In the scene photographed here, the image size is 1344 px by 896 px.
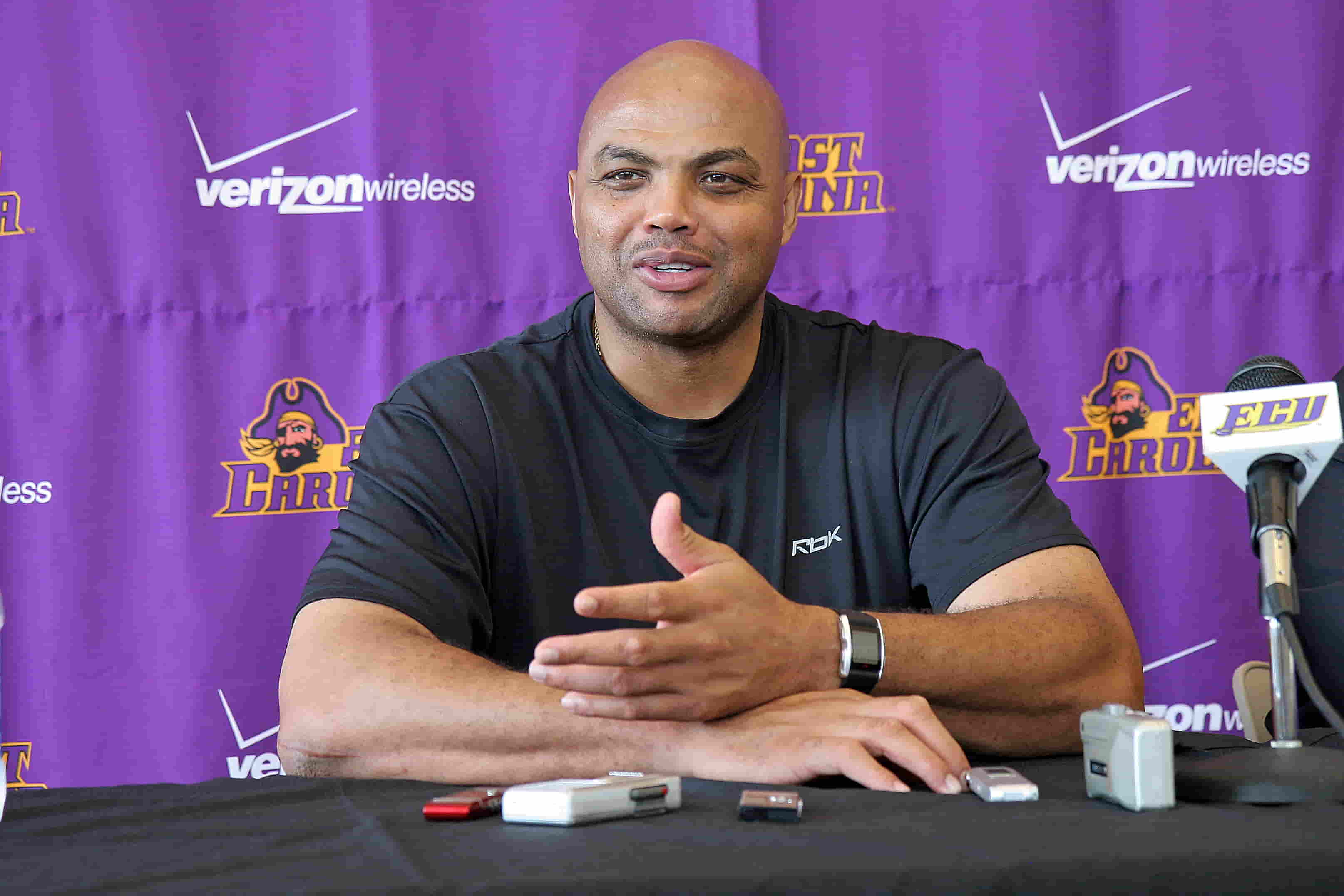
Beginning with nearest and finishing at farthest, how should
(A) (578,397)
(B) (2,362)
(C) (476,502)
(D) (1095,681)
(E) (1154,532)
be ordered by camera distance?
1. (D) (1095,681)
2. (C) (476,502)
3. (A) (578,397)
4. (B) (2,362)
5. (E) (1154,532)

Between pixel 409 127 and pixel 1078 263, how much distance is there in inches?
55.1

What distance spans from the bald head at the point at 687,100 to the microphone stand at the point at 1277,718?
3.13ft

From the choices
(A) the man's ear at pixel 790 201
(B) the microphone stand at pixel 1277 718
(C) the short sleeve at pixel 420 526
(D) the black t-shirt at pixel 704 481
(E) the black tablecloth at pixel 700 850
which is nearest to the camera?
(E) the black tablecloth at pixel 700 850

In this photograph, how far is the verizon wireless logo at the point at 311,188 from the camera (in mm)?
2412

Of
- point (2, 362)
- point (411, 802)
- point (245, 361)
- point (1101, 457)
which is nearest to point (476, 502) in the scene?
point (411, 802)

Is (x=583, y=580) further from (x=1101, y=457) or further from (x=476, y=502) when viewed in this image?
(x=1101, y=457)

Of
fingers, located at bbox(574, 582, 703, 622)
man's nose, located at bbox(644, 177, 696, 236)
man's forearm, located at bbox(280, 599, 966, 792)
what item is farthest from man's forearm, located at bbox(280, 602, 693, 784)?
man's nose, located at bbox(644, 177, 696, 236)

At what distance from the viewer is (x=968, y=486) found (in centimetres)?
151

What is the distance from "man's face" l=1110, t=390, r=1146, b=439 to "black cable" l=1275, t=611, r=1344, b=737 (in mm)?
1721

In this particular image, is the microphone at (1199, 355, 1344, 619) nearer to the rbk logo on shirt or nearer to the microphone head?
the microphone head

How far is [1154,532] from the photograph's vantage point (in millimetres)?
2500

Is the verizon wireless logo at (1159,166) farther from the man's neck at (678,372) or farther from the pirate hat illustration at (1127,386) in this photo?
the man's neck at (678,372)

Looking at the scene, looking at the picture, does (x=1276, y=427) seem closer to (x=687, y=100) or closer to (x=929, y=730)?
(x=929, y=730)

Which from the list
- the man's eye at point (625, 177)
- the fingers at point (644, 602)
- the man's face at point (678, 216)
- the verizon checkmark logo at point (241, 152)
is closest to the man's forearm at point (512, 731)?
the fingers at point (644, 602)
